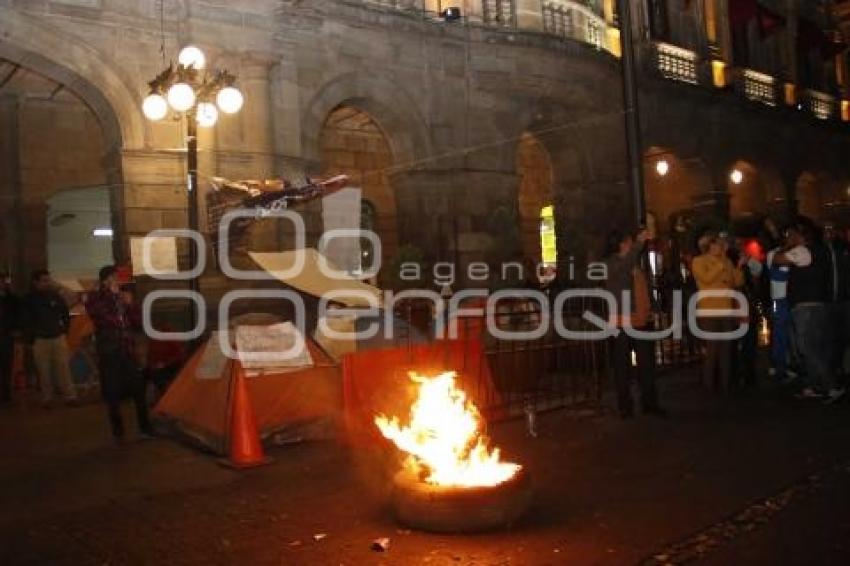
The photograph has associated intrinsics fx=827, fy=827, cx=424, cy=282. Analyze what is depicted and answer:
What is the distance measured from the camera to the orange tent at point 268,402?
7.69m

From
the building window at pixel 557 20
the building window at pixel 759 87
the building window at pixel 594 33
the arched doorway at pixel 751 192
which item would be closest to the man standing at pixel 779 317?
the building window at pixel 557 20

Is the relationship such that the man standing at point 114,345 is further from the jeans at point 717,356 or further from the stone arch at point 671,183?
the stone arch at point 671,183

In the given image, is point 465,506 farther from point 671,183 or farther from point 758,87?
point 758,87

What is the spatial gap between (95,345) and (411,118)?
8.01 meters

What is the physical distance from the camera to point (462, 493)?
203 inches

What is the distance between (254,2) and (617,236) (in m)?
7.80

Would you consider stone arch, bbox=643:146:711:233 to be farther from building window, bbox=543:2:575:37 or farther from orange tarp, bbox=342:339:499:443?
orange tarp, bbox=342:339:499:443

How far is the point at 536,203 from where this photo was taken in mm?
21922

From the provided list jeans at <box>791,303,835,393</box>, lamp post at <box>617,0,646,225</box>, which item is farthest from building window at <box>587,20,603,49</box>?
jeans at <box>791,303,835,393</box>

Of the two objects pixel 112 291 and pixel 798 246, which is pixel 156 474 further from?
pixel 798 246

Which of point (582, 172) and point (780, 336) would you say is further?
point (582, 172)

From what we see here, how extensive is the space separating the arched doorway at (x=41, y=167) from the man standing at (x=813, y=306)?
40.1 ft

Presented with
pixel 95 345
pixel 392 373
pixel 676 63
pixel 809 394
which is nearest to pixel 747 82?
pixel 676 63

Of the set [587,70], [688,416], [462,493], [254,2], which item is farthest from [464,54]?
[462,493]
